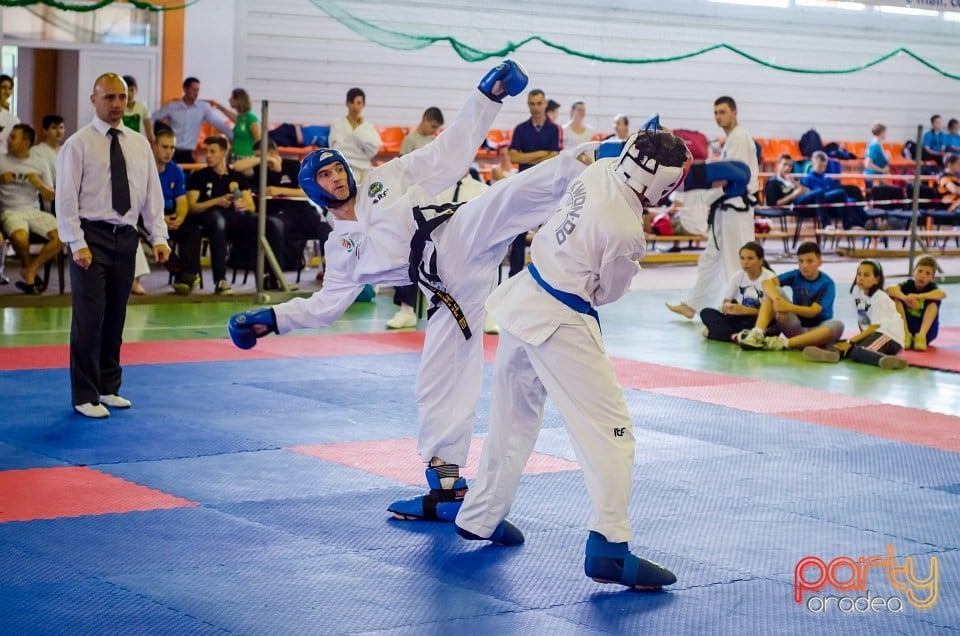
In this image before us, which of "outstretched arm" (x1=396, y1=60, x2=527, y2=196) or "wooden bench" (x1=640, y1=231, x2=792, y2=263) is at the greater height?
"outstretched arm" (x1=396, y1=60, x2=527, y2=196)

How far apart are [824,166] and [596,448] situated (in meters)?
16.0

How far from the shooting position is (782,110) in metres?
23.1

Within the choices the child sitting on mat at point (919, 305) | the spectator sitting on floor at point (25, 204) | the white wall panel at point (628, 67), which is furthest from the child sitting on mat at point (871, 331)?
the spectator sitting on floor at point (25, 204)

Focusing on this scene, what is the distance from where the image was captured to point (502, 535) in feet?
16.7

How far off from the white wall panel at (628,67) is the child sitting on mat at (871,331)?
374 cm

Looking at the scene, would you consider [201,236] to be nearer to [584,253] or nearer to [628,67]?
[584,253]

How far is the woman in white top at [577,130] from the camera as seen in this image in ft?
57.1

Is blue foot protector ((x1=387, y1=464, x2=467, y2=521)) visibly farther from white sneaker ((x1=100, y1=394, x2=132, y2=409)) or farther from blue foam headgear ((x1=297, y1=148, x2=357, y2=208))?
white sneaker ((x1=100, y1=394, x2=132, y2=409))

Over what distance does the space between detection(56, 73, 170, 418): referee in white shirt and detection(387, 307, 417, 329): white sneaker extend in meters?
4.01

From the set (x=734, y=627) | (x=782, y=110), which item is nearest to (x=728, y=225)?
(x=734, y=627)

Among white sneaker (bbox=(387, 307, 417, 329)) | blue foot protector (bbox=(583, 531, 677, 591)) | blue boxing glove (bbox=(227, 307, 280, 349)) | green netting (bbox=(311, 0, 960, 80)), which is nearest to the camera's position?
blue foot protector (bbox=(583, 531, 677, 591))

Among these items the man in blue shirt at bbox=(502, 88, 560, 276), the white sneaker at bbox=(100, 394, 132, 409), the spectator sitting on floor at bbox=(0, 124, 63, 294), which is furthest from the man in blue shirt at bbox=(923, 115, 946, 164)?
the white sneaker at bbox=(100, 394, 132, 409)

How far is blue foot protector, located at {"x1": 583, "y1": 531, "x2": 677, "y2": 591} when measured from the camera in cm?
458

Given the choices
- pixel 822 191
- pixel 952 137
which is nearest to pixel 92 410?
pixel 822 191
